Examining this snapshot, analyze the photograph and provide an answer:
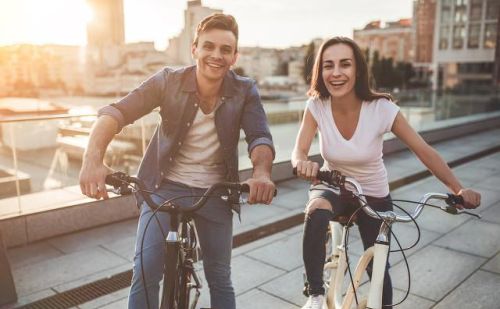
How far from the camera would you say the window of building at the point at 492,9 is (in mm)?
75625

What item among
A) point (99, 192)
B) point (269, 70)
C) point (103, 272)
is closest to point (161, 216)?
point (99, 192)

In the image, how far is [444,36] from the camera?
85.7m

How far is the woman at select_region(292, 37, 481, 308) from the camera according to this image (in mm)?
2697

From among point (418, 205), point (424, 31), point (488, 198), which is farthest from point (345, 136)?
point (424, 31)

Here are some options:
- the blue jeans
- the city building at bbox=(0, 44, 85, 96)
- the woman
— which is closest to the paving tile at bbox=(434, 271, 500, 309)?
the woman

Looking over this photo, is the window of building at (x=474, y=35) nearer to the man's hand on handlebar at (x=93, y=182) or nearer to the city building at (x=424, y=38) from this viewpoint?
the city building at (x=424, y=38)

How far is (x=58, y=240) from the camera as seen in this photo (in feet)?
17.8

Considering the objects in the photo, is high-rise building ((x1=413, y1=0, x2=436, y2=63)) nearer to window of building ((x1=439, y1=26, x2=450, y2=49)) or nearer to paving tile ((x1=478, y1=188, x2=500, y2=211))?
window of building ((x1=439, y1=26, x2=450, y2=49))

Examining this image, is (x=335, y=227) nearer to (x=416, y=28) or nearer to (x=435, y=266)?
(x=435, y=266)

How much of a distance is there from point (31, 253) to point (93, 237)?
2.37 feet

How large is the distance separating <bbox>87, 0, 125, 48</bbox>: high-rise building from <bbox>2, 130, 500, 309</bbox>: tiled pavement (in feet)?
439

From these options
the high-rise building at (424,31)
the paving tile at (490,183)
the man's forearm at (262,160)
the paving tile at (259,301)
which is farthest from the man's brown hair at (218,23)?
the high-rise building at (424,31)

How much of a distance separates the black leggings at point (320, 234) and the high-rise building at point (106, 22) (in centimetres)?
13664

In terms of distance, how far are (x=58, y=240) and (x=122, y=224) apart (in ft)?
2.79
